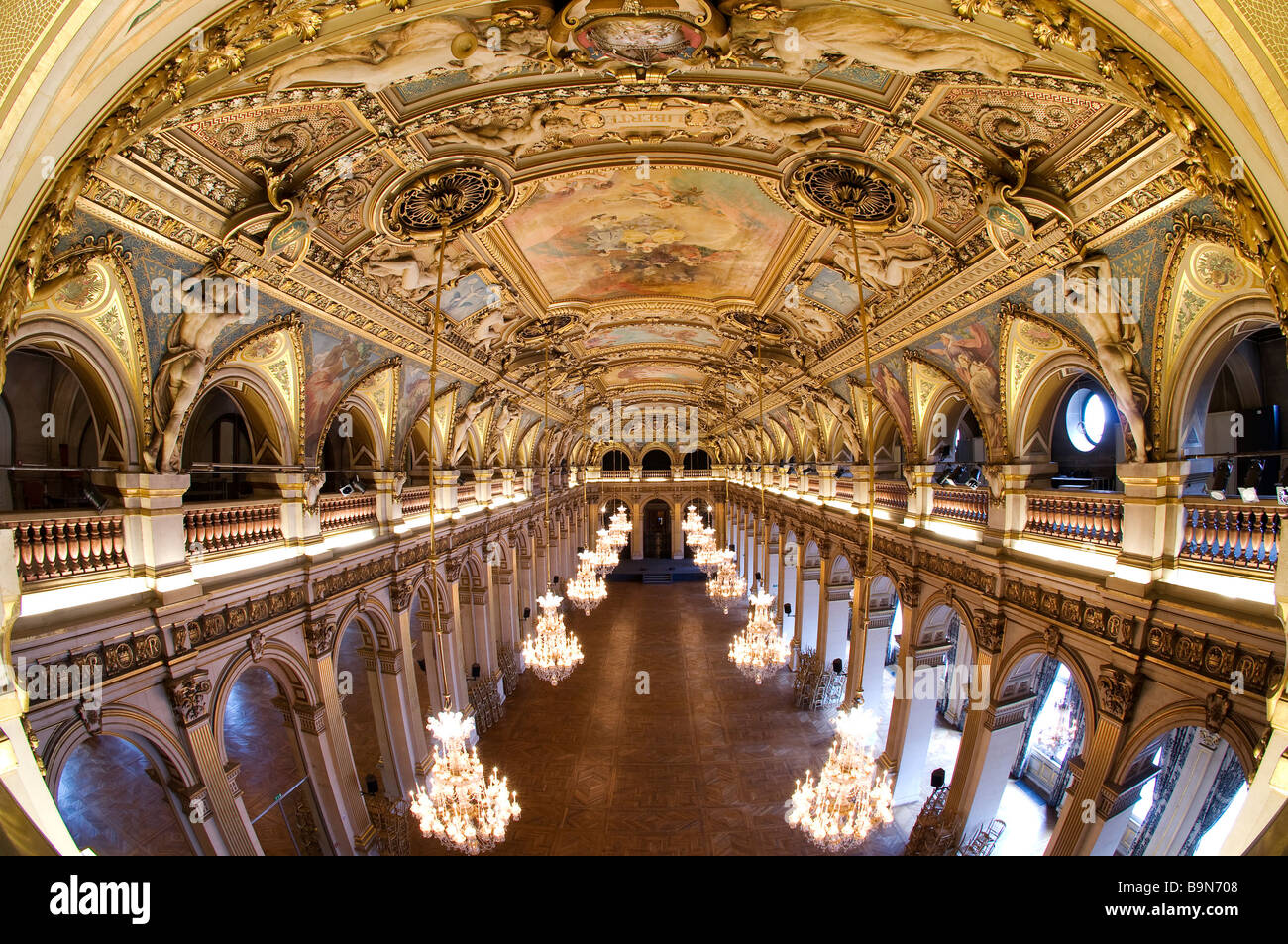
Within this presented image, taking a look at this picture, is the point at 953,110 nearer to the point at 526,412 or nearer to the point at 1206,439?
the point at 1206,439

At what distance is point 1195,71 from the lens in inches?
103

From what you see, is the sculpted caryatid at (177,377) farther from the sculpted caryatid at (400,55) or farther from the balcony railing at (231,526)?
the sculpted caryatid at (400,55)

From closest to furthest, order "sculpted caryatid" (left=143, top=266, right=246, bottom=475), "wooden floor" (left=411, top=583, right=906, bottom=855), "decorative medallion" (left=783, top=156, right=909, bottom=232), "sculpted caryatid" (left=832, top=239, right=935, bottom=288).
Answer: "sculpted caryatid" (left=143, top=266, right=246, bottom=475) → "decorative medallion" (left=783, top=156, right=909, bottom=232) → "sculpted caryatid" (left=832, top=239, right=935, bottom=288) → "wooden floor" (left=411, top=583, right=906, bottom=855)

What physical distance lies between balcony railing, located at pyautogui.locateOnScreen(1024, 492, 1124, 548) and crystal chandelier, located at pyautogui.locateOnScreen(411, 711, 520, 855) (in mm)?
7732

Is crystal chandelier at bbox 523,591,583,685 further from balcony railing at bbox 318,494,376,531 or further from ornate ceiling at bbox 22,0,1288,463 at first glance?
ornate ceiling at bbox 22,0,1288,463

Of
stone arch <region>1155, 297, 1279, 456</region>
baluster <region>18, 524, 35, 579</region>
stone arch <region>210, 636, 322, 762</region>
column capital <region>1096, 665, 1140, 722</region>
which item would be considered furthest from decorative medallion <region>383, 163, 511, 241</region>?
column capital <region>1096, 665, 1140, 722</region>

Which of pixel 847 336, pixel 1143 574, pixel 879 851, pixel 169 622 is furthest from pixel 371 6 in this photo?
pixel 879 851

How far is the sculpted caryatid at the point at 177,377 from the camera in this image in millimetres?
5590

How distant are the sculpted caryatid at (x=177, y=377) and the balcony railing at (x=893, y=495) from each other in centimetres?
1194

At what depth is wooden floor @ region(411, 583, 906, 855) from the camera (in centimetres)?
1015

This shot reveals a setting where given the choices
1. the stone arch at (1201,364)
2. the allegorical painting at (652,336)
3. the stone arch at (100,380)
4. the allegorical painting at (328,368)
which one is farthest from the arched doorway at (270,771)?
the stone arch at (1201,364)

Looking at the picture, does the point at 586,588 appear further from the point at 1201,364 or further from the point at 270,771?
the point at 1201,364

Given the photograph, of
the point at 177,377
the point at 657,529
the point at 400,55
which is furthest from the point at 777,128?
the point at 657,529

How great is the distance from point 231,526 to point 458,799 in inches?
178
